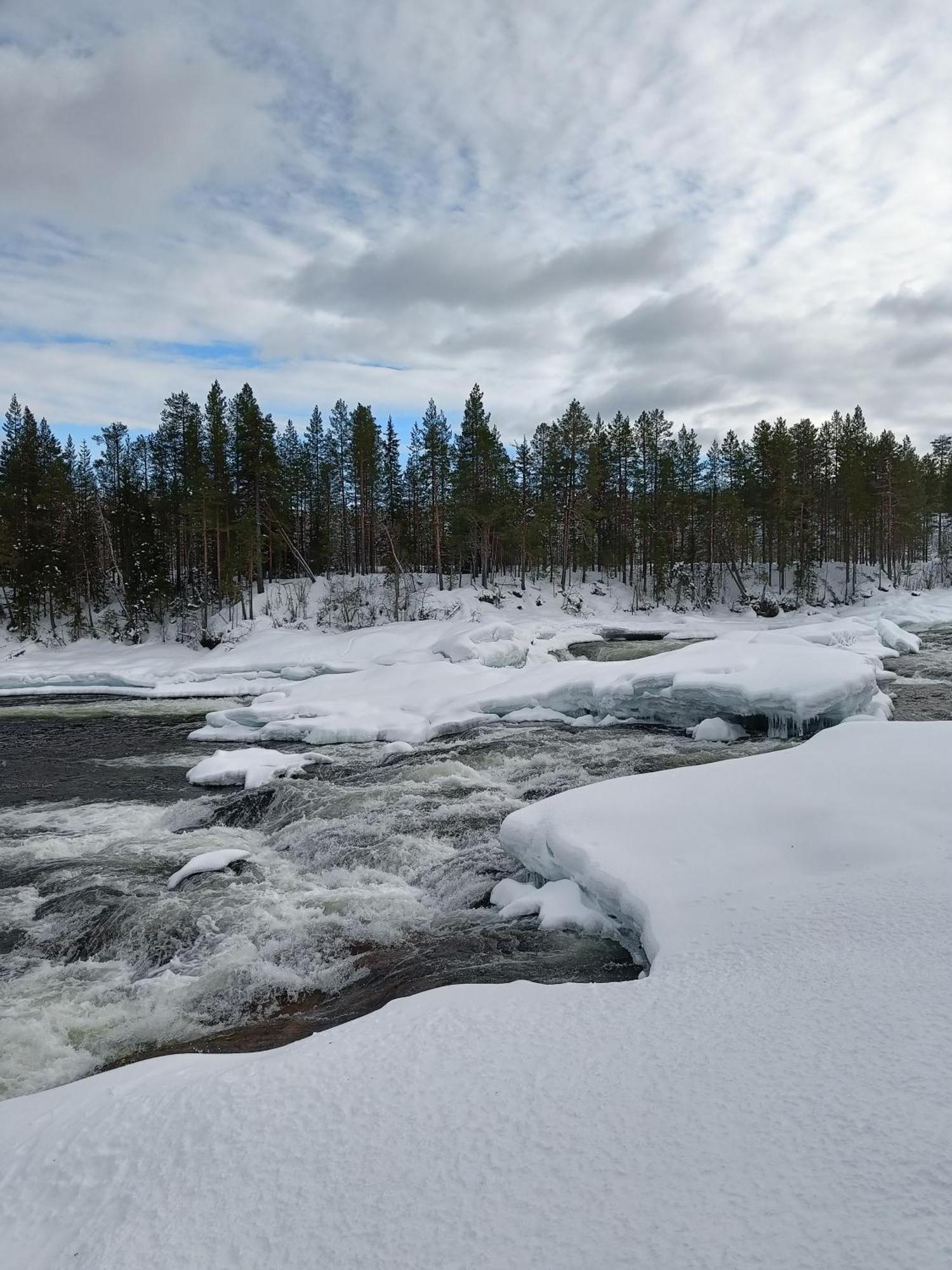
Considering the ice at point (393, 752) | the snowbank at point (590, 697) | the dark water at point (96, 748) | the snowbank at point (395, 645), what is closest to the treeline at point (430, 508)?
the snowbank at point (395, 645)

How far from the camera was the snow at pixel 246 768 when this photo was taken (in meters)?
11.1

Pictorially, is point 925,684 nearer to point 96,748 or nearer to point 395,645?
point 395,645

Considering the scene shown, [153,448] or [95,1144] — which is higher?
[153,448]

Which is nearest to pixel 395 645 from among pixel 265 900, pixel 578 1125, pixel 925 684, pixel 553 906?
pixel 925 684

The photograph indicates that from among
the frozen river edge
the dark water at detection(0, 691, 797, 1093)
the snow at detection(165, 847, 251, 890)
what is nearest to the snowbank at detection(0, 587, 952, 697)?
the dark water at detection(0, 691, 797, 1093)

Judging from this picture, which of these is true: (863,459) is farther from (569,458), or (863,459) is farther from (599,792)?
(599,792)

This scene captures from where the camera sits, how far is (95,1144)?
99.5 inches

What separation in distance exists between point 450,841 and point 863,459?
46195 mm

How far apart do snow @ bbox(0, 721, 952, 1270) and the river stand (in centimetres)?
151

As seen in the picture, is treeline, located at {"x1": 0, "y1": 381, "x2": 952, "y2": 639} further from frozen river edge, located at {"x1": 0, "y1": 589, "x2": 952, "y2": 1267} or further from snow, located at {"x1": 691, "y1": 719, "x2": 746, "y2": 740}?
frozen river edge, located at {"x1": 0, "y1": 589, "x2": 952, "y2": 1267}

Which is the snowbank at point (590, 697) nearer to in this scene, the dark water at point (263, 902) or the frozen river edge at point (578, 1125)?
the dark water at point (263, 902)

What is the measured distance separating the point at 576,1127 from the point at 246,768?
10067 mm

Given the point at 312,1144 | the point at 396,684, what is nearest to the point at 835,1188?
the point at 312,1144

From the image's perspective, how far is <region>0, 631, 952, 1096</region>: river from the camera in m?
4.77
